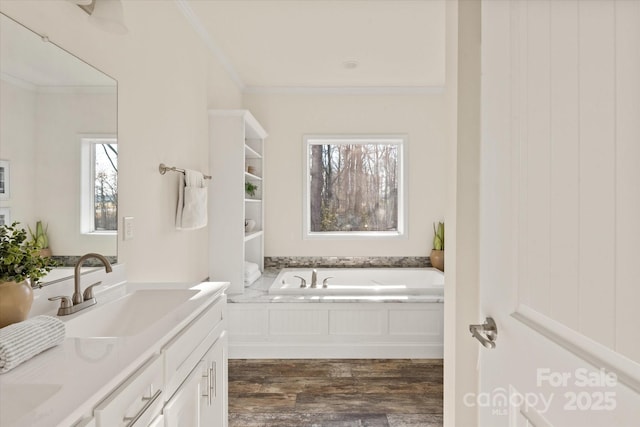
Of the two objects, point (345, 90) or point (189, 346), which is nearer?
point (189, 346)

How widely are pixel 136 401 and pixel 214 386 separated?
2.31 ft

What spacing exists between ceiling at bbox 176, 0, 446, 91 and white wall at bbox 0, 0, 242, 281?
0.99 ft

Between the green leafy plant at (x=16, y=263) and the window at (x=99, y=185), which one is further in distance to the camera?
the window at (x=99, y=185)

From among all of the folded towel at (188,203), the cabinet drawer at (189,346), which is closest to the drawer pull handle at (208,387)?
the cabinet drawer at (189,346)

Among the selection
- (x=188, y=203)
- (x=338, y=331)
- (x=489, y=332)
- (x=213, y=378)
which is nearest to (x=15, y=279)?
(x=213, y=378)

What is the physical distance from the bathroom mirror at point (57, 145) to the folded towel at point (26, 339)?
0.43 m

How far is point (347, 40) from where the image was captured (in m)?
2.87

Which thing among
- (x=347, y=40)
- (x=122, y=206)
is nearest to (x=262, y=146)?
(x=347, y=40)

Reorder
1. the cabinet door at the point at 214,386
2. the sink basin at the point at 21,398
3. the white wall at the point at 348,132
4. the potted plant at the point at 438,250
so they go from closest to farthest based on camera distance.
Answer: the sink basin at the point at 21,398, the cabinet door at the point at 214,386, the potted plant at the point at 438,250, the white wall at the point at 348,132

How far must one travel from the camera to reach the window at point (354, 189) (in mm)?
4164

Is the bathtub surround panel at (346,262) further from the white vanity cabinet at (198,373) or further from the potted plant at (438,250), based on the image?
the white vanity cabinet at (198,373)

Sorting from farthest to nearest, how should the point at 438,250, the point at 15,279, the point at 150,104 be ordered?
the point at 438,250 → the point at 150,104 → the point at 15,279

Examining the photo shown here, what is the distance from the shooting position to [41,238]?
4.12 ft

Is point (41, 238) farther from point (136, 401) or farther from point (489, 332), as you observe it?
point (489, 332)
